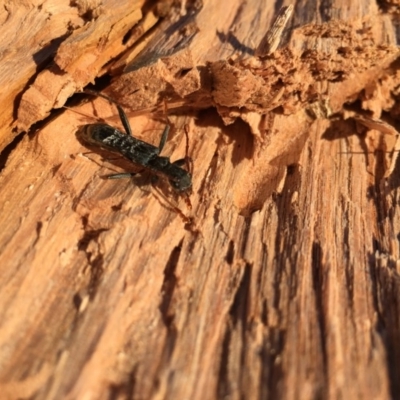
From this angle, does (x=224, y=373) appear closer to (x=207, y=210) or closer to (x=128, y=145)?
(x=207, y=210)

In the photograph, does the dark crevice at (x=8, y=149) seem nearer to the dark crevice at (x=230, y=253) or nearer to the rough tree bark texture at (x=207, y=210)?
the rough tree bark texture at (x=207, y=210)

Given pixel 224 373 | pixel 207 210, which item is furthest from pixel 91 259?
pixel 224 373

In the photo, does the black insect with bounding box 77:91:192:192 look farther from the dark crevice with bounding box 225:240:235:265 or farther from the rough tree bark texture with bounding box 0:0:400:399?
the dark crevice with bounding box 225:240:235:265

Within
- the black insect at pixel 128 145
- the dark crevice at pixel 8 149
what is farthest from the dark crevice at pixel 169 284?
the dark crevice at pixel 8 149

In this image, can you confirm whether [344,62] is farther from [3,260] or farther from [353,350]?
[3,260]

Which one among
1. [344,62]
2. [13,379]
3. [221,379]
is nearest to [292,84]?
[344,62]

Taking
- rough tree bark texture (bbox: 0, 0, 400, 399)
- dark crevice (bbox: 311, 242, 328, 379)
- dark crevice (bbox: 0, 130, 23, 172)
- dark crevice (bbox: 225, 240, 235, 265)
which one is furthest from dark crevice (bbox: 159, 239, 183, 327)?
dark crevice (bbox: 0, 130, 23, 172)
